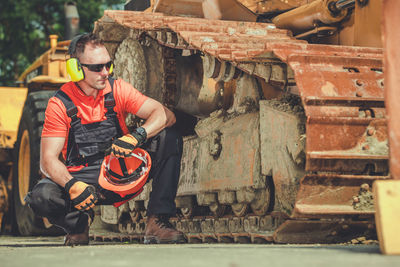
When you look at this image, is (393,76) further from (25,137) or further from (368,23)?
(25,137)

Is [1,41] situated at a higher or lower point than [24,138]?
higher

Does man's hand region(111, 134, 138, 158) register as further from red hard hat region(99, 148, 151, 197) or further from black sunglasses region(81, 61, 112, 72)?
black sunglasses region(81, 61, 112, 72)

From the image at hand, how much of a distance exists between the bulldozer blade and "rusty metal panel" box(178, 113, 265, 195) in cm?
93

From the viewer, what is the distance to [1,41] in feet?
70.6

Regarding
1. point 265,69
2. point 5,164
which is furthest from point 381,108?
point 5,164

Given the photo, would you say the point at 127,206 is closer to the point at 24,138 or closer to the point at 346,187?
the point at 24,138

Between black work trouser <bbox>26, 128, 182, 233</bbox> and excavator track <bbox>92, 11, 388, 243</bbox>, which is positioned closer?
excavator track <bbox>92, 11, 388, 243</bbox>

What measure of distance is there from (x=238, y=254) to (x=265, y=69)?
1.93 m

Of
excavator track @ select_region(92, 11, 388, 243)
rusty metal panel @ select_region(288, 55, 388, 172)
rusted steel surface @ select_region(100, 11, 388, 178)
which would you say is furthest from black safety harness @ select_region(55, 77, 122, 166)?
rusty metal panel @ select_region(288, 55, 388, 172)

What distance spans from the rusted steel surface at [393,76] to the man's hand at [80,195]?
2.34 metres

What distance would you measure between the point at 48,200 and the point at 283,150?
63.7 inches

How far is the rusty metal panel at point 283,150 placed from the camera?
186 inches

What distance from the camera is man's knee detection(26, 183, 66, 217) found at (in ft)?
17.3

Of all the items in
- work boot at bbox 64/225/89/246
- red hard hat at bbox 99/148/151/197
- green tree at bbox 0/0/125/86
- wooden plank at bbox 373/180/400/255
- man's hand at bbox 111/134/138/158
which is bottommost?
work boot at bbox 64/225/89/246
